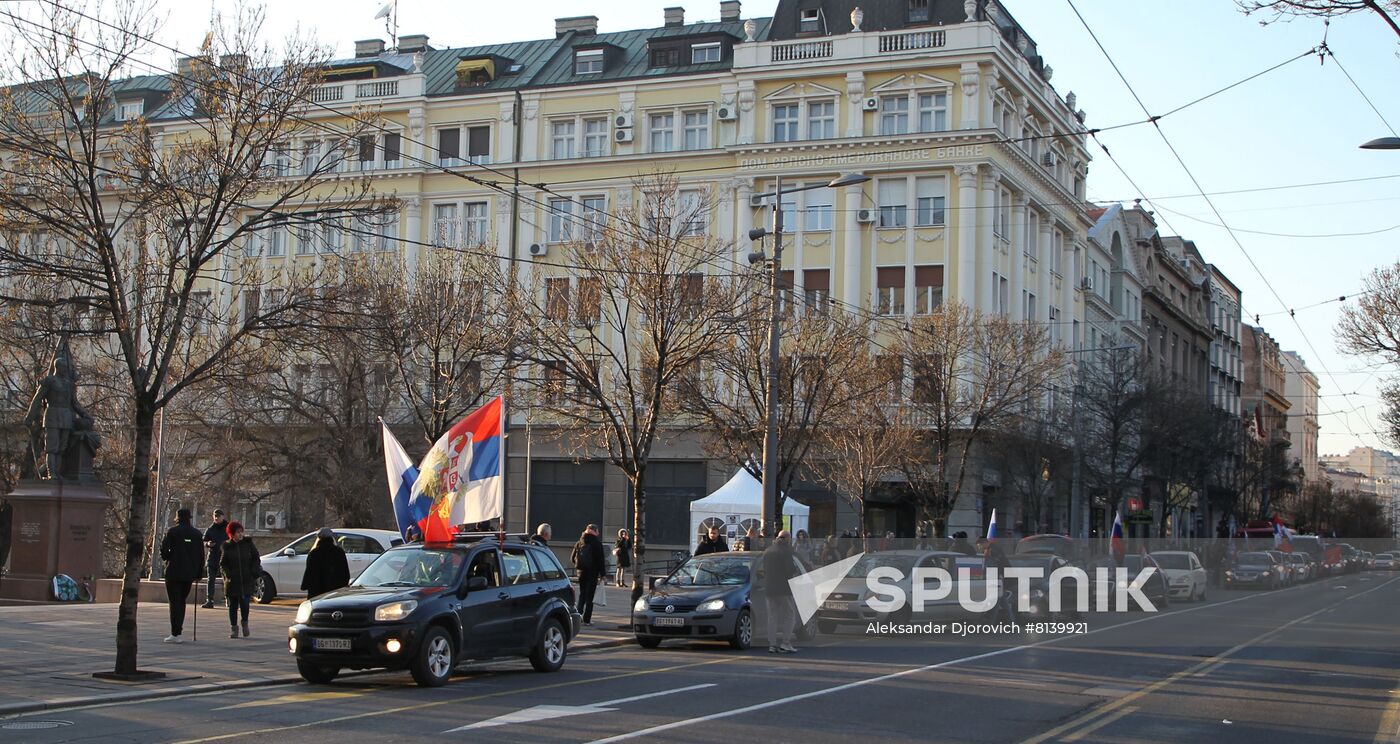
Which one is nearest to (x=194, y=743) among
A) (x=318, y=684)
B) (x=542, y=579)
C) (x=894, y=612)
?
(x=318, y=684)

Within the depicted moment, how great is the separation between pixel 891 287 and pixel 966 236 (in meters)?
3.13

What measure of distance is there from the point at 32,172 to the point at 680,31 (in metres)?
42.9

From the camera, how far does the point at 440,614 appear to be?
15.7m

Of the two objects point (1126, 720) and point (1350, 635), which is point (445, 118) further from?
point (1126, 720)

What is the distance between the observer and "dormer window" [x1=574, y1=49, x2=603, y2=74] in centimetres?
5584

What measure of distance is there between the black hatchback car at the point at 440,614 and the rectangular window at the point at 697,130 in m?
36.2

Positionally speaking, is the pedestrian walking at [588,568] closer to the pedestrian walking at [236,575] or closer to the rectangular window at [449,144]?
the pedestrian walking at [236,575]

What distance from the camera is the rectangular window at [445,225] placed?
173 feet

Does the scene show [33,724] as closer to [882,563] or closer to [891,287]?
[882,563]

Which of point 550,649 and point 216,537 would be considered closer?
point 550,649

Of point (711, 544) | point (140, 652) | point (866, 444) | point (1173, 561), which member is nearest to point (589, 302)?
point (711, 544)

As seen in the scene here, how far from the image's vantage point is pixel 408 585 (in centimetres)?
1623

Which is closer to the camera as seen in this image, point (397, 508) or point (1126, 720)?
point (1126, 720)

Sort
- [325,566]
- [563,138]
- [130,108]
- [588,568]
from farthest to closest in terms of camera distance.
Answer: [130,108]
[563,138]
[588,568]
[325,566]
